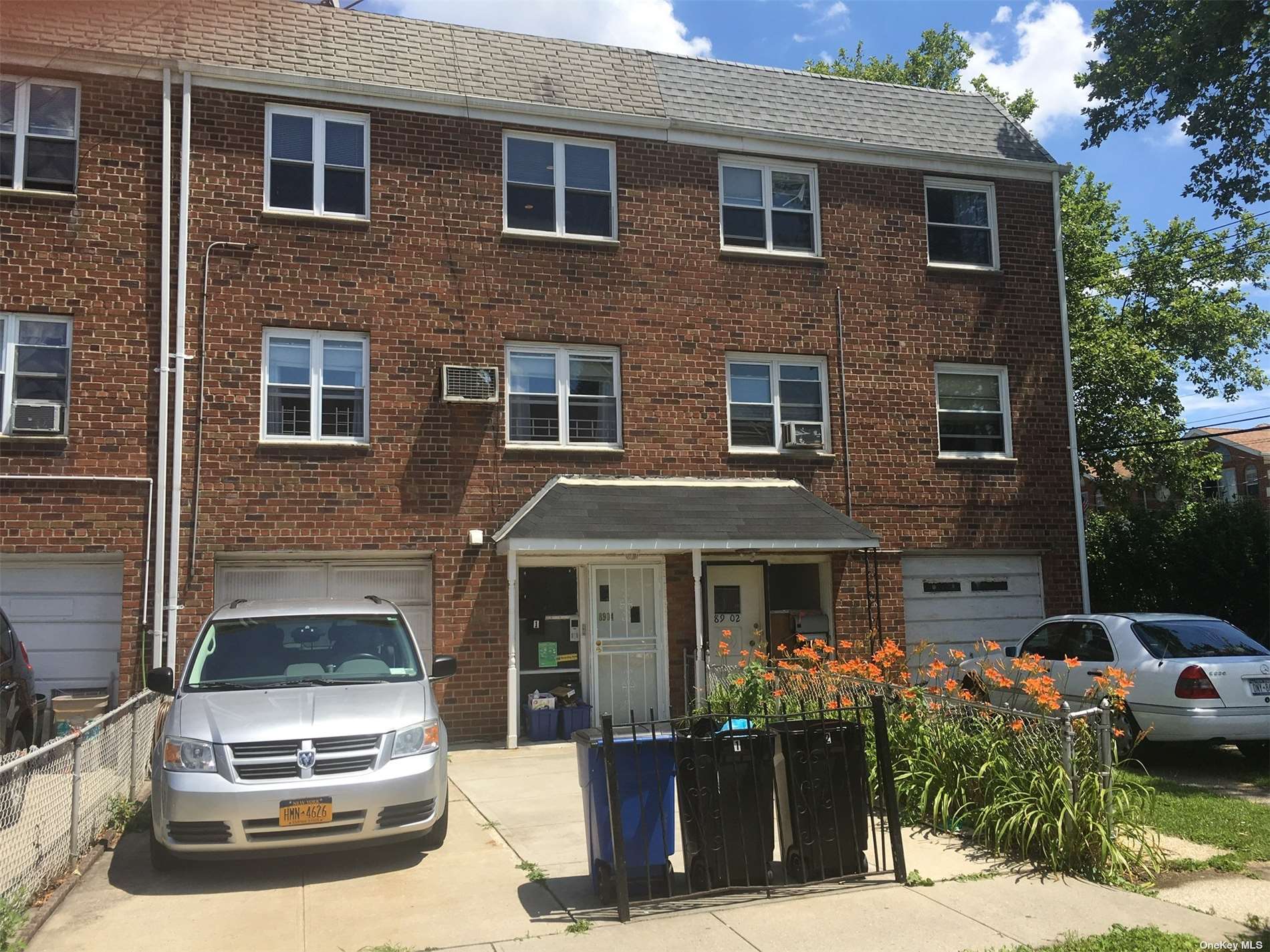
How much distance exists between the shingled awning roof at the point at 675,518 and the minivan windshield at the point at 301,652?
12.8ft

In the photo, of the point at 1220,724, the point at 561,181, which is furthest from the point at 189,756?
the point at 561,181

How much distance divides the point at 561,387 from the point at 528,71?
471cm

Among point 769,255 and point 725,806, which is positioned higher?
point 769,255

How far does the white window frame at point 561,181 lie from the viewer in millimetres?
14164

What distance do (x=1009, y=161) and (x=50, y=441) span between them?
14.3 m

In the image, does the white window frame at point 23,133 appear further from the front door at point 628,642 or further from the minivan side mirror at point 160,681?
the front door at point 628,642

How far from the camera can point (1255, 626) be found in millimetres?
16734

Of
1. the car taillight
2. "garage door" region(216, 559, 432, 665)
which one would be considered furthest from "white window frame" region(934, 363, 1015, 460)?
"garage door" region(216, 559, 432, 665)

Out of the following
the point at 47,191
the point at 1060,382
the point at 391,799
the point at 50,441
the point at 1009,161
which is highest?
the point at 1009,161

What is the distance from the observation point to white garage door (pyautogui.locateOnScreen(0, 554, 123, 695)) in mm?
12031

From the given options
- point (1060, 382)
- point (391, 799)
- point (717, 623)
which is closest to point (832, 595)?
point (717, 623)

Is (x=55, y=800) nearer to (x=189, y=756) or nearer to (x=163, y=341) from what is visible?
(x=189, y=756)

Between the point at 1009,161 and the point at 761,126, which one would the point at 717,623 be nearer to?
the point at 761,126

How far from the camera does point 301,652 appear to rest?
806 centimetres
